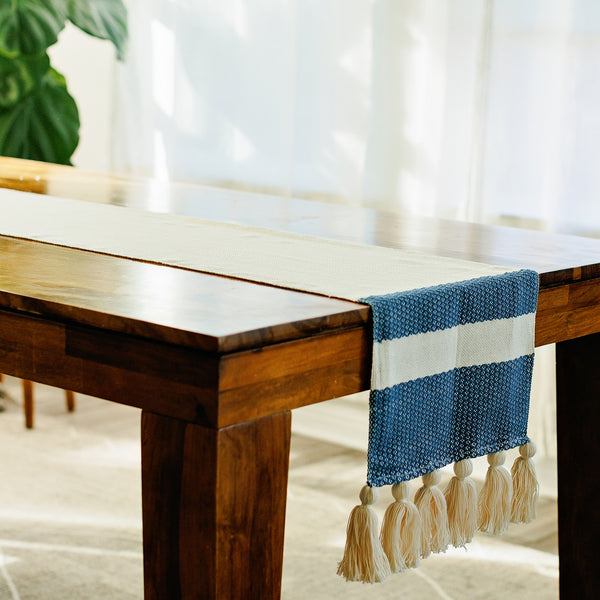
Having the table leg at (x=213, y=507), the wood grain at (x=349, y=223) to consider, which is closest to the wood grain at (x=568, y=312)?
the wood grain at (x=349, y=223)

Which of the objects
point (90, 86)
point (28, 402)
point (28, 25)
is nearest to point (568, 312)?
point (28, 402)

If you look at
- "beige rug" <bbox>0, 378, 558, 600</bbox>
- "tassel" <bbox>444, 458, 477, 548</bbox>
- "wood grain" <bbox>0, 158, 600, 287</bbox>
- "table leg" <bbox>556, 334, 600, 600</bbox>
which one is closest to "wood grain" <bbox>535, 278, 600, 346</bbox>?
"wood grain" <bbox>0, 158, 600, 287</bbox>

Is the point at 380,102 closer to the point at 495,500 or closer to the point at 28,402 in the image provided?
the point at 28,402

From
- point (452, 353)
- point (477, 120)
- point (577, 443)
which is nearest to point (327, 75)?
point (477, 120)

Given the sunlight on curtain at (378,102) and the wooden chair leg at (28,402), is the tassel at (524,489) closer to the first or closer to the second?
the sunlight on curtain at (378,102)

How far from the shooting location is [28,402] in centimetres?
315

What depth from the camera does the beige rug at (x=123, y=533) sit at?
2.20 m

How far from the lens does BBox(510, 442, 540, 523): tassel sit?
5.08 ft

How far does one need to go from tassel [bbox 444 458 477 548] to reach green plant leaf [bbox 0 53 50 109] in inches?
95.2

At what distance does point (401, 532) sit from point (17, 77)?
8.19ft

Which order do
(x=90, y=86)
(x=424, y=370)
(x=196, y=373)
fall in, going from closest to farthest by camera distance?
(x=196, y=373) < (x=424, y=370) < (x=90, y=86)

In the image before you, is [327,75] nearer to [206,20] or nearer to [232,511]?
[206,20]

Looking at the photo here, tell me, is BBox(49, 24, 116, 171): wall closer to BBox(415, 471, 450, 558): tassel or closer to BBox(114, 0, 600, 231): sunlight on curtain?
BBox(114, 0, 600, 231): sunlight on curtain

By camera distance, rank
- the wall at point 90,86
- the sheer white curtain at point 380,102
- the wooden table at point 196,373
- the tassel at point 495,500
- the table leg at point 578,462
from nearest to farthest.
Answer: the wooden table at point 196,373 < the tassel at point 495,500 < the table leg at point 578,462 < the sheer white curtain at point 380,102 < the wall at point 90,86
